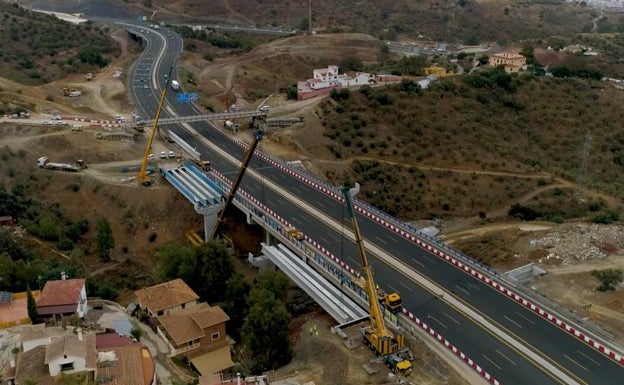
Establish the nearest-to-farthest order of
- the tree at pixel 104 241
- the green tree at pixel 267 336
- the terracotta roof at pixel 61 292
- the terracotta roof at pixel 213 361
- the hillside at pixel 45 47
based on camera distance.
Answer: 1. the green tree at pixel 267 336
2. the terracotta roof at pixel 213 361
3. the terracotta roof at pixel 61 292
4. the tree at pixel 104 241
5. the hillside at pixel 45 47

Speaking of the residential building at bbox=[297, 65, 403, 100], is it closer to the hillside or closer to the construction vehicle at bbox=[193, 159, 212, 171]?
the construction vehicle at bbox=[193, 159, 212, 171]

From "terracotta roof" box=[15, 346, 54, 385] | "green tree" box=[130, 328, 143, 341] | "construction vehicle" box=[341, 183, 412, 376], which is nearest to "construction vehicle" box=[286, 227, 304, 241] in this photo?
"construction vehicle" box=[341, 183, 412, 376]

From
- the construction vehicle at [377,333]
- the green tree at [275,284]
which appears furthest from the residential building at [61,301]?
the construction vehicle at [377,333]

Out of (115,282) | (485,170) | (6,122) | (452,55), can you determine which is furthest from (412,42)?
(115,282)

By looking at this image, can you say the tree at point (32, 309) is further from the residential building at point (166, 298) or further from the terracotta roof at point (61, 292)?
the residential building at point (166, 298)

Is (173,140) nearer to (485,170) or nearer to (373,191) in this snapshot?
(373,191)

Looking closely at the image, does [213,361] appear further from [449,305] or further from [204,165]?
[204,165]

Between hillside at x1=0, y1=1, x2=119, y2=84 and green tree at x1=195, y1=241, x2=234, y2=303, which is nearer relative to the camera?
green tree at x1=195, y1=241, x2=234, y2=303
